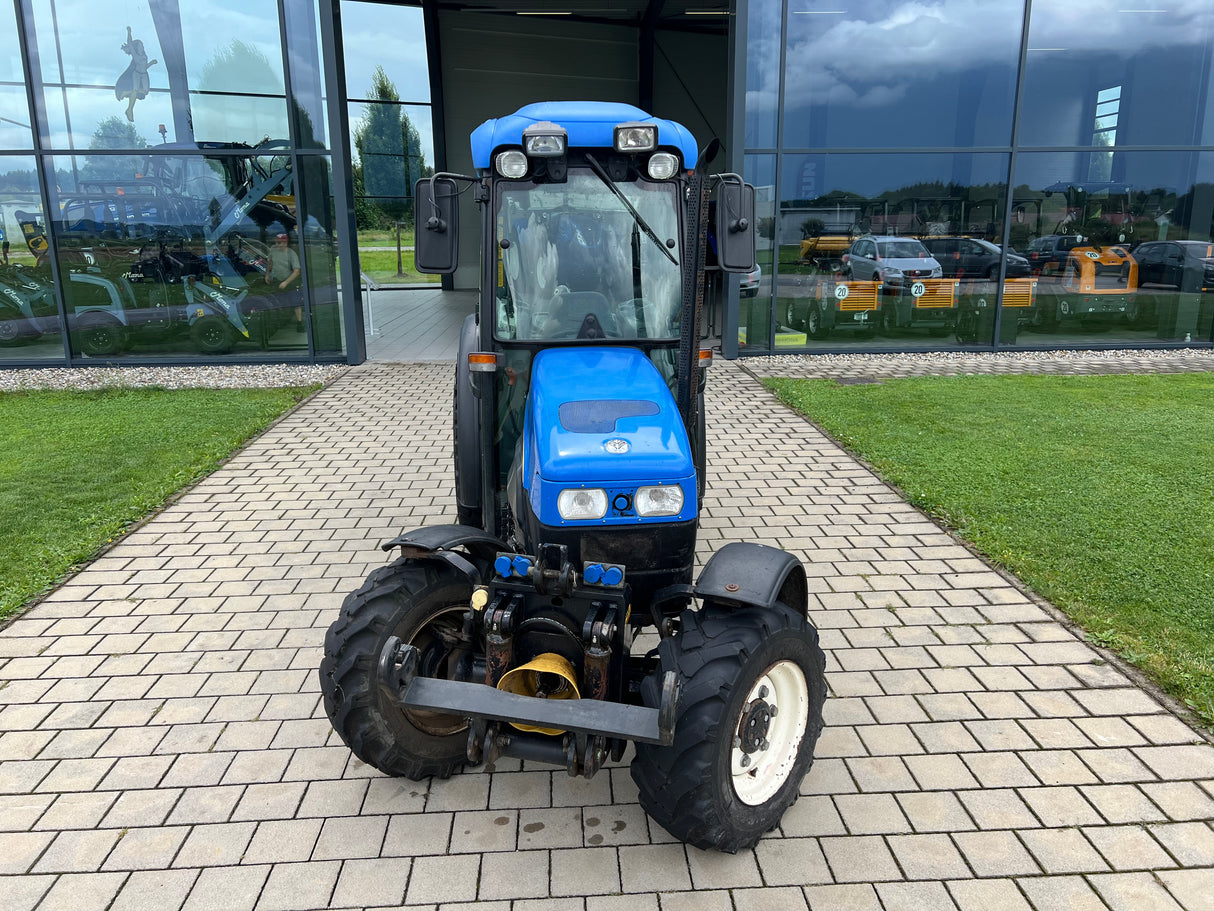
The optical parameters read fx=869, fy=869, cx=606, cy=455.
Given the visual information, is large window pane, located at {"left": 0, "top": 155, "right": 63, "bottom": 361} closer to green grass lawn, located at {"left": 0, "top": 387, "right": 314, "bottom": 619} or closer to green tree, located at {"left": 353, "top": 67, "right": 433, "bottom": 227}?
green grass lawn, located at {"left": 0, "top": 387, "right": 314, "bottom": 619}

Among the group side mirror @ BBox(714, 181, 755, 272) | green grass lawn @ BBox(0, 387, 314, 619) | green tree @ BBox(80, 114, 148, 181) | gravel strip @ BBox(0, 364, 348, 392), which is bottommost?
green grass lawn @ BBox(0, 387, 314, 619)

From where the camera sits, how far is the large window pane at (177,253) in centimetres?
1090

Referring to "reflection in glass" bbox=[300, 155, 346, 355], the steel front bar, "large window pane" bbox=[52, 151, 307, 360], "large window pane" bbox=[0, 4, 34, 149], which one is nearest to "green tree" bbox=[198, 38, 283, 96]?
"large window pane" bbox=[52, 151, 307, 360]

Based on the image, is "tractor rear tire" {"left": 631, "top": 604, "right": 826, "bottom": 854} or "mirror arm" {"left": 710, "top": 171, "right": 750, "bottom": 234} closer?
"tractor rear tire" {"left": 631, "top": 604, "right": 826, "bottom": 854}

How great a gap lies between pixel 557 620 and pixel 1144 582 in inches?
138

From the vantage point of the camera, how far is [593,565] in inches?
113

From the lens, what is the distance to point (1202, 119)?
1161cm

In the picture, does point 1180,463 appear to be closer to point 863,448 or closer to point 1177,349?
point 863,448

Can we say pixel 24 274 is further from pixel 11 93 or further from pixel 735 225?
pixel 735 225

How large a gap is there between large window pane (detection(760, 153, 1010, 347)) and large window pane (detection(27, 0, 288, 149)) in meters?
6.77

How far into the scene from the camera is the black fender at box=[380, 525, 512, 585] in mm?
3119

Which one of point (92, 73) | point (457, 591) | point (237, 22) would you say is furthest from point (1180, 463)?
point (92, 73)

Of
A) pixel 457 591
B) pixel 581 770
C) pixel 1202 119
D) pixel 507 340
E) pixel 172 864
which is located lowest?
pixel 172 864

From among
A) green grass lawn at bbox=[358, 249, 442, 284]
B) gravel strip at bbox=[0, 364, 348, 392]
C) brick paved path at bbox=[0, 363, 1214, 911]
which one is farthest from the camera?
green grass lawn at bbox=[358, 249, 442, 284]
